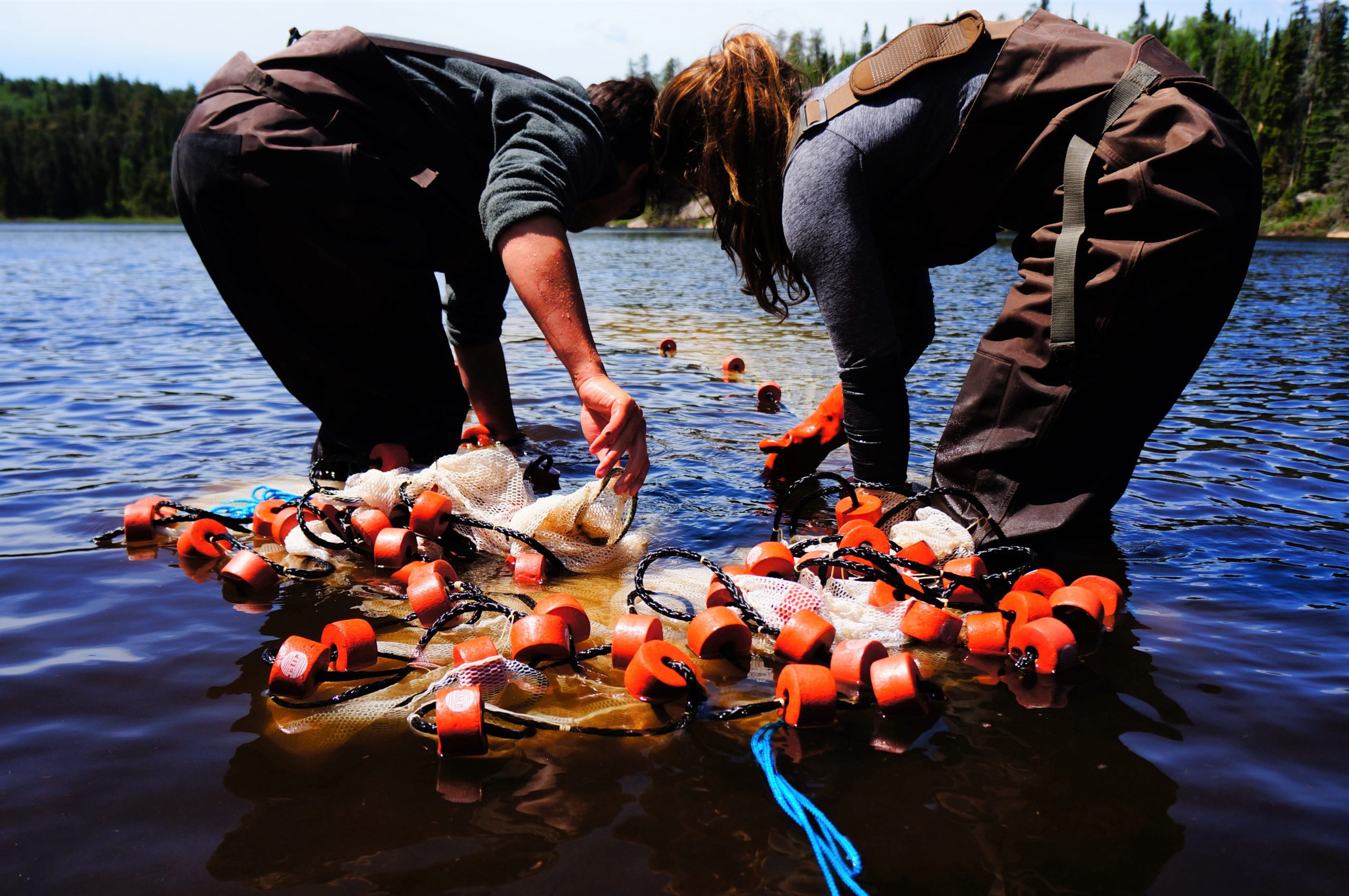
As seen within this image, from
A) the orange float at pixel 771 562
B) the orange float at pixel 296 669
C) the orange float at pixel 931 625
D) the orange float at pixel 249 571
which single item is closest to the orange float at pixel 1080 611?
the orange float at pixel 931 625

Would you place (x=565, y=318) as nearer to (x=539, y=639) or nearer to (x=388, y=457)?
(x=539, y=639)

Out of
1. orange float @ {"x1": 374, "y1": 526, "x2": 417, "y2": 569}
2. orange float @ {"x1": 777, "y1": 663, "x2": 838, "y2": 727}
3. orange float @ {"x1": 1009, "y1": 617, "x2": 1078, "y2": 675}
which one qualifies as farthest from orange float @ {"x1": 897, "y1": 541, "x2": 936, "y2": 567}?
orange float @ {"x1": 374, "y1": 526, "x2": 417, "y2": 569}

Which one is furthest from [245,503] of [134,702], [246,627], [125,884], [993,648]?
[993,648]

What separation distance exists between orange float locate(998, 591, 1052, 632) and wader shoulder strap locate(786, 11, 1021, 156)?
1.71 m

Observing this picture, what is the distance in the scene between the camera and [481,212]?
2.89 metres

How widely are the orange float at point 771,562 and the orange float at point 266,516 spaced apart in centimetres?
188

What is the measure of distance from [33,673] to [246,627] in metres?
0.53

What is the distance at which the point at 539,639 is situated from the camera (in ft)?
7.50

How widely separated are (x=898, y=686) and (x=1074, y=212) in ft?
5.42

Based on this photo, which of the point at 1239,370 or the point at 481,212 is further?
the point at 1239,370

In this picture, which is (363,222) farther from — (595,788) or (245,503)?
(595,788)

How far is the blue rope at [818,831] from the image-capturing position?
1.59 m

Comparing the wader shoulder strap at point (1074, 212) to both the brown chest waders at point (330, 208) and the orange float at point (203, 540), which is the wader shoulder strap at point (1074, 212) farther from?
the orange float at point (203, 540)

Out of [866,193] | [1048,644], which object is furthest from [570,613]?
[866,193]
